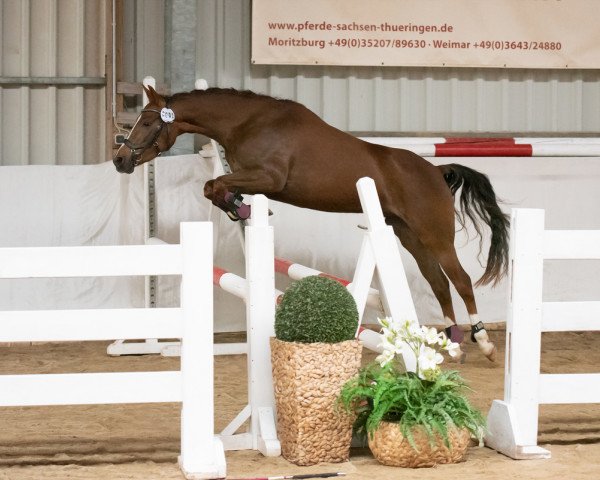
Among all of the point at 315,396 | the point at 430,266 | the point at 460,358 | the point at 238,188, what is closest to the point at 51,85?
the point at 238,188

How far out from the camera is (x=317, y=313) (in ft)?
9.43

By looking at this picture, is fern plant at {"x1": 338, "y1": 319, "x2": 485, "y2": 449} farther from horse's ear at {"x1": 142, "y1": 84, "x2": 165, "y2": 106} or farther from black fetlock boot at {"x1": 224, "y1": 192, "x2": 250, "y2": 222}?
horse's ear at {"x1": 142, "y1": 84, "x2": 165, "y2": 106}

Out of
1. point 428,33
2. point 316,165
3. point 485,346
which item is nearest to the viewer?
point 485,346

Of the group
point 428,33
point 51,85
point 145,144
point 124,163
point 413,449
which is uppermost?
point 428,33

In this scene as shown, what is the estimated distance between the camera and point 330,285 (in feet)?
9.59

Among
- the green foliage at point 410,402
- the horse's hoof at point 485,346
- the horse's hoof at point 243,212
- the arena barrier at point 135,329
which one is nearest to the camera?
the arena barrier at point 135,329

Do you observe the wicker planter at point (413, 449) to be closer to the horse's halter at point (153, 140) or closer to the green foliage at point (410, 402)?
the green foliage at point (410, 402)

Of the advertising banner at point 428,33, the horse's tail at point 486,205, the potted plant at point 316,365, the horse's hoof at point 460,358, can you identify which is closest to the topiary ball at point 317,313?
the potted plant at point 316,365

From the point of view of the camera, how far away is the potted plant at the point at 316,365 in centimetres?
287

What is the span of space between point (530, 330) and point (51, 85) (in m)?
4.72

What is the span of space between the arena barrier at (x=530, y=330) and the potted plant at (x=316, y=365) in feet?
1.56

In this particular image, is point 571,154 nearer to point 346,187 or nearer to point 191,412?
point 346,187

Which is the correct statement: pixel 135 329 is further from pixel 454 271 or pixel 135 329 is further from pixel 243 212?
pixel 454 271

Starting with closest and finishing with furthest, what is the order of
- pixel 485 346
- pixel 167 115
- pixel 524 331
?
pixel 524 331, pixel 485 346, pixel 167 115
